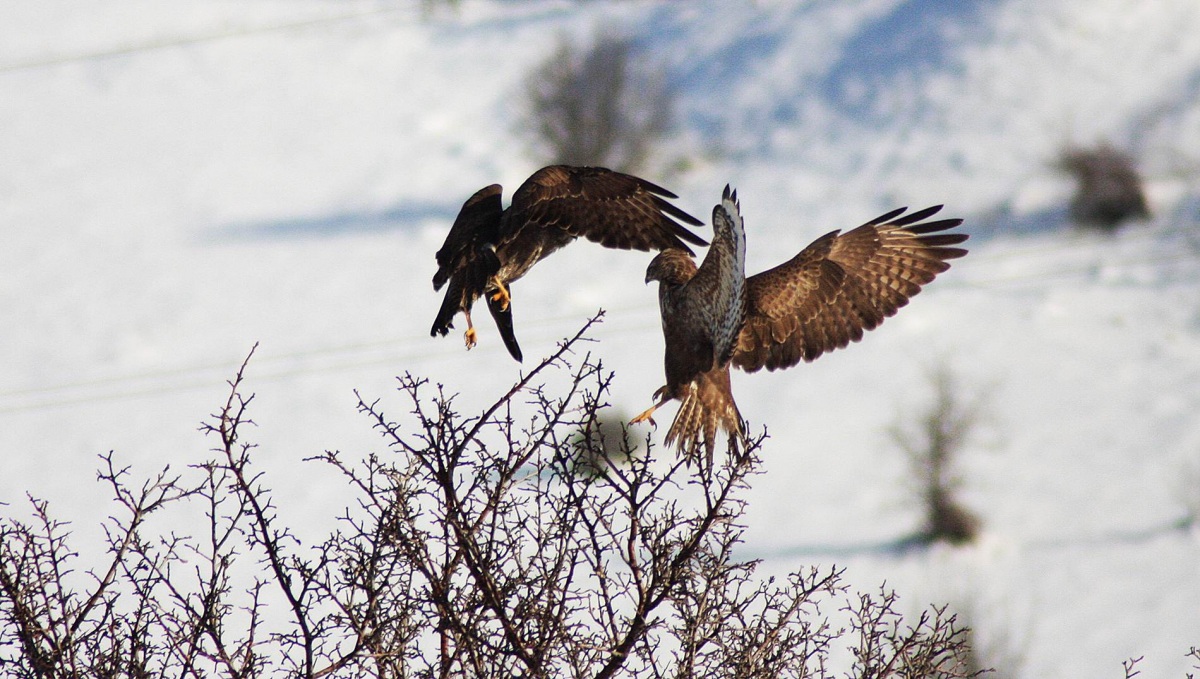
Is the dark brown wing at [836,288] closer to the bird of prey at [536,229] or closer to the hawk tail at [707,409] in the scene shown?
the bird of prey at [536,229]

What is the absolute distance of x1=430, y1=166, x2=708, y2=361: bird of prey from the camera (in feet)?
22.2

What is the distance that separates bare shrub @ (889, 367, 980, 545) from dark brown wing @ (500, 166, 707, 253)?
13.3 m

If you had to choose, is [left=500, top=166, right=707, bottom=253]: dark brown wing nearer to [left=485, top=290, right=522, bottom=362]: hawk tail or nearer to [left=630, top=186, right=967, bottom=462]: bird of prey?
[left=630, top=186, right=967, bottom=462]: bird of prey

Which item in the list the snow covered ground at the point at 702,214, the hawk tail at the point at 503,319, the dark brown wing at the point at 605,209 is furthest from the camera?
the snow covered ground at the point at 702,214

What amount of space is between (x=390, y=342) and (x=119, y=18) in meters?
17.3

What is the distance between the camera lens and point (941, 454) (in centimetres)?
2058

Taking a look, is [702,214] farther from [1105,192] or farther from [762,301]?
[762,301]

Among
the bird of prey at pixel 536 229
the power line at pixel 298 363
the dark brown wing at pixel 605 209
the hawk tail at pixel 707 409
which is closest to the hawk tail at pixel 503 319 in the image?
the bird of prey at pixel 536 229

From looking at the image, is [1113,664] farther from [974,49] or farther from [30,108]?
[30,108]

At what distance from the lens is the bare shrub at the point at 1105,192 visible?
2559cm

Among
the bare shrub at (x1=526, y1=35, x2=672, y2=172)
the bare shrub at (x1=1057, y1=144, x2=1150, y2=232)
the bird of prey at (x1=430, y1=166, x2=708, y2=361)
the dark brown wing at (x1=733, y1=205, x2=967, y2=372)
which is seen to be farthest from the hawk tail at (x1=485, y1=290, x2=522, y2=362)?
the bare shrub at (x1=526, y1=35, x2=672, y2=172)

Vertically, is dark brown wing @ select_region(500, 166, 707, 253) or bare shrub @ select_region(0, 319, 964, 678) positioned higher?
dark brown wing @ select_region(500, 166, 707, 253)

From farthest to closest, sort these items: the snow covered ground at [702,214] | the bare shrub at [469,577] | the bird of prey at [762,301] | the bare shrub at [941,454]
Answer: the snow covered ground at [702,214]
the bare shrub at [941,454]
the bird of prey at [762,301]
the bare shrub at [469,577]

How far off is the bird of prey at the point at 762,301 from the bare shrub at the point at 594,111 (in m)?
19.9
